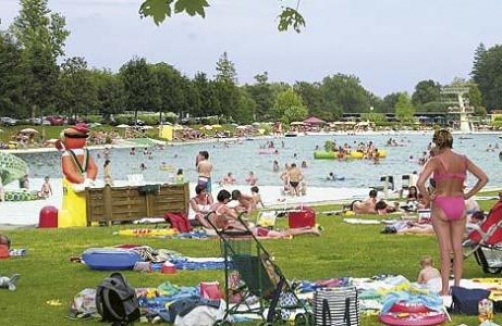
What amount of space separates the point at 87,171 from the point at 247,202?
9.79 ft

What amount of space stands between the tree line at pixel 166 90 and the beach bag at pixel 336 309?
6199cm

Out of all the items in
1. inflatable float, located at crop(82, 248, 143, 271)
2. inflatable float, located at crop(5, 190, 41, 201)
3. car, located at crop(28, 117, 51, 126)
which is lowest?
inflatable float, located at crop(5, 190, 41, 201)

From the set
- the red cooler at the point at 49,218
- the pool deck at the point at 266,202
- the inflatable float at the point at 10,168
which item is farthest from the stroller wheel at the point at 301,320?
the inflatable float at the point at 10,168

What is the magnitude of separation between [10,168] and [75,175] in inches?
299

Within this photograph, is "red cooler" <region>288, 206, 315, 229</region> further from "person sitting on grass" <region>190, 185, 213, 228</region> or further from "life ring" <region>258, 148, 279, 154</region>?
"life ring" <region>258, 148, 279, 154</region>

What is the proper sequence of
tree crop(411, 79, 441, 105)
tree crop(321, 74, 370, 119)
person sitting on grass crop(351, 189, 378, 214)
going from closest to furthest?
person sitting on grass crop(351, 189, 378, 214)
tree crop(411, 79, 441, 105)
tree crop(321, 74, 370, 119)

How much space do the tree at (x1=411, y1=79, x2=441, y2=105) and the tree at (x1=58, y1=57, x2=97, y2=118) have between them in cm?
9505

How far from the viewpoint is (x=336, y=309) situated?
6500 millimetres

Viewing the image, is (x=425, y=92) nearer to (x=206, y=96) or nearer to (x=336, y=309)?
(x=206, y=96)

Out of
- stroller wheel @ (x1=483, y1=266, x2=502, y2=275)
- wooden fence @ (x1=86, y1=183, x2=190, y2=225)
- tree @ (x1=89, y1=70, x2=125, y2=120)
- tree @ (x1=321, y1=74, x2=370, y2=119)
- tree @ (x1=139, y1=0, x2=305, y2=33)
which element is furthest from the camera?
tree @ (x1=321, y1=74, x2=370, y2=119)

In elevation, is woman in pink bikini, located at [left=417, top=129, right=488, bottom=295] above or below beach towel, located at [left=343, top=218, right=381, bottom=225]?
above

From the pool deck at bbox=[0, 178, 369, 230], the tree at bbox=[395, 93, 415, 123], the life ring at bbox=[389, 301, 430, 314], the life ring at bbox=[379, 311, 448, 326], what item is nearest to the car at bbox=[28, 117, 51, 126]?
the pool deck at bbox=[0, 178, 369, 230]

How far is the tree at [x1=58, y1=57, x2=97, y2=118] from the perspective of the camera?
8217cm

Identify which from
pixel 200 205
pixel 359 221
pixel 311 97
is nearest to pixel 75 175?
pixel 200 205
